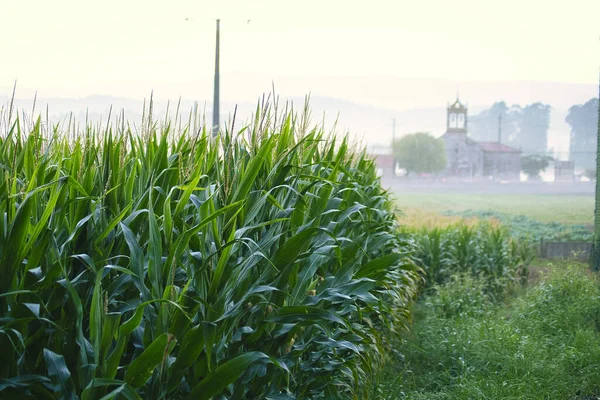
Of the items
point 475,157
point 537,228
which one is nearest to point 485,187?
point 475,157

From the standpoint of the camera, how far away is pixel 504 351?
3.55m

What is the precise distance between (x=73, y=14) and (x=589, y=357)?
8.19 meters

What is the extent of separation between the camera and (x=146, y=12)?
10820 millimetres

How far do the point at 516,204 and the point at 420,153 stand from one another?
82.4 inches

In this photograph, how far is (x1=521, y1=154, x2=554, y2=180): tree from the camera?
11.7 meters

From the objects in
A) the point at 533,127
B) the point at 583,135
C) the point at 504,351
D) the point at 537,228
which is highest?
the point at 533,127

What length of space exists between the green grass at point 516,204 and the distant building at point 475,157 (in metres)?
0.50

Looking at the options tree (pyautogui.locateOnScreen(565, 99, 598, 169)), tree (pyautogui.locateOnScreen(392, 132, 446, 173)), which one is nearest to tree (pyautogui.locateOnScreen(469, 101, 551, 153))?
tree (pyautogui.locateOnScreen(565, 99, 598, 169))

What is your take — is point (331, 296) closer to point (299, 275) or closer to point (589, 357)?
point (299, 275)

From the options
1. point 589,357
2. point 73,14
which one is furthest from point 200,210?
point 73,14

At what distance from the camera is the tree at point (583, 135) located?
11156 mm

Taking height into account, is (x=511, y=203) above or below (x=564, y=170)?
below

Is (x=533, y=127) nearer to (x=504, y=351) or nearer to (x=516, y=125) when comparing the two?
(x=516, y=125)

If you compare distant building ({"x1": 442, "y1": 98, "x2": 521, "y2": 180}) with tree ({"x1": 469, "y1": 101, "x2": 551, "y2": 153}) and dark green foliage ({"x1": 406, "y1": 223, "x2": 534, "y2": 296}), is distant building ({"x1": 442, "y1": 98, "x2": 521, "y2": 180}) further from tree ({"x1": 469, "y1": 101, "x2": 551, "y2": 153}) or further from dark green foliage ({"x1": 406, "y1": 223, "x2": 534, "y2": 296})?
dark green foliage ({"x1": 406, "y1": 223, "x2": 534, "y2": 296})
